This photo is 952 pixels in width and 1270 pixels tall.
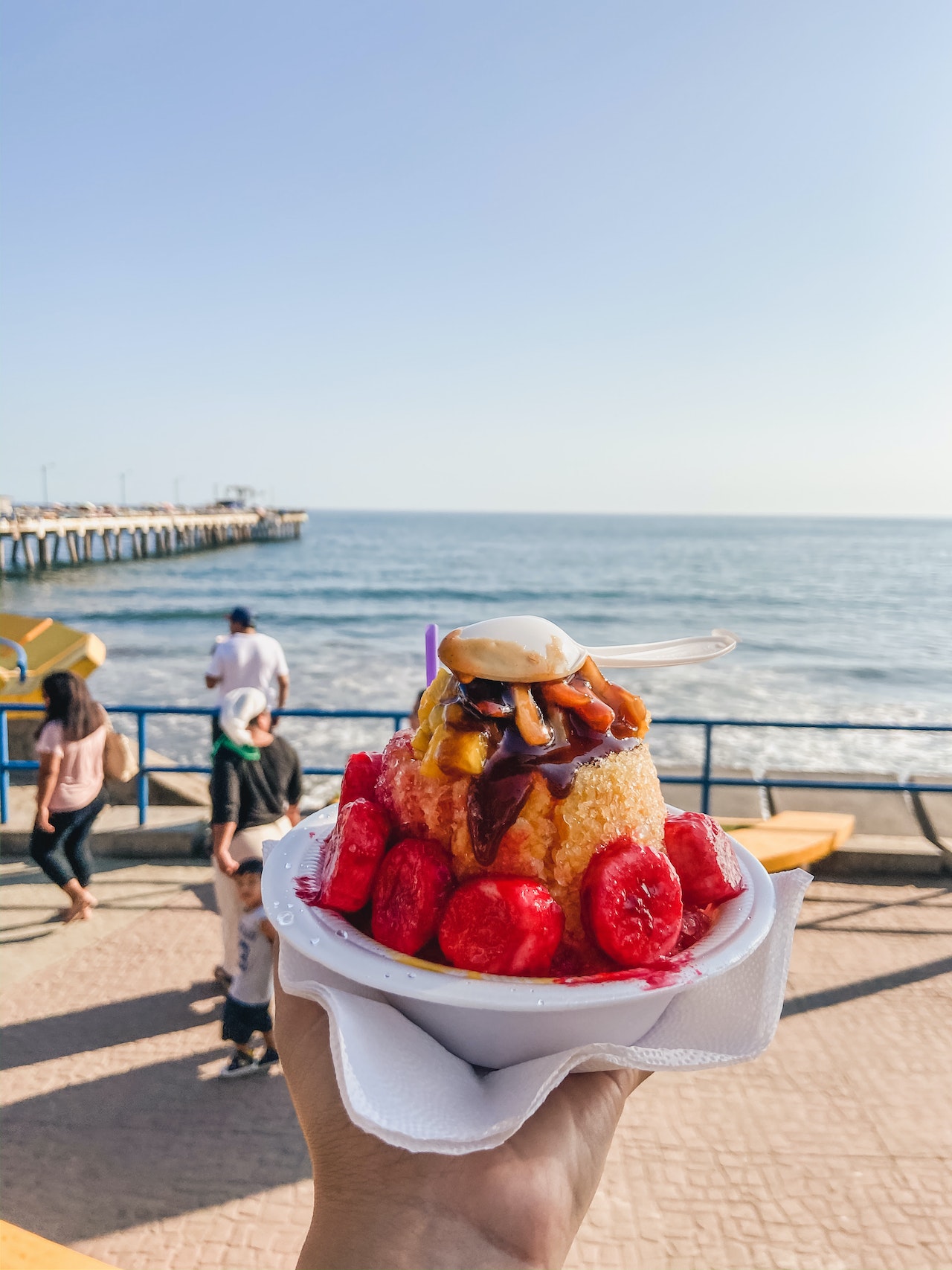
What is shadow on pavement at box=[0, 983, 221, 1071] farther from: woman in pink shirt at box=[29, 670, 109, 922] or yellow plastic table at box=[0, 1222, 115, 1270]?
yellow plastic table at box=[0, 1222, 115, 1270]

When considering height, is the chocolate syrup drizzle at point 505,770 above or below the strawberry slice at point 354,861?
above

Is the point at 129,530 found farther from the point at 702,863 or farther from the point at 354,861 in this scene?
the point at 702,863

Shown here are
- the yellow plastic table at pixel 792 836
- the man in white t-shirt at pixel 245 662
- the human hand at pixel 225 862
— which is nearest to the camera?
the human hand at pixel 225 862

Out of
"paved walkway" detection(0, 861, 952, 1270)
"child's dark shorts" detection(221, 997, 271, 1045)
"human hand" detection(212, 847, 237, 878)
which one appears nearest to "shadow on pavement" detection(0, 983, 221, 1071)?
"paved walkway" detection(0, 861, 952, 1270)

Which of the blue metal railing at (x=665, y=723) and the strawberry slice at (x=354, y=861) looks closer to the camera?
the strawberry slice at (x=354, y=861)

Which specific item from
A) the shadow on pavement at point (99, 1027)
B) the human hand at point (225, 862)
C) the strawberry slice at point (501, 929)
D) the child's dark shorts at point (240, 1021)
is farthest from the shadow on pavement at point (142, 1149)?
the strawberry slice at point (501, 929)

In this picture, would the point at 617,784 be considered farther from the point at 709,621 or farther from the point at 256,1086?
the point at 709,621

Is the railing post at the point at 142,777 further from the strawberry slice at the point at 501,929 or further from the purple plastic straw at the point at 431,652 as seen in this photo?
the strawberry slice at the point at 501,929
